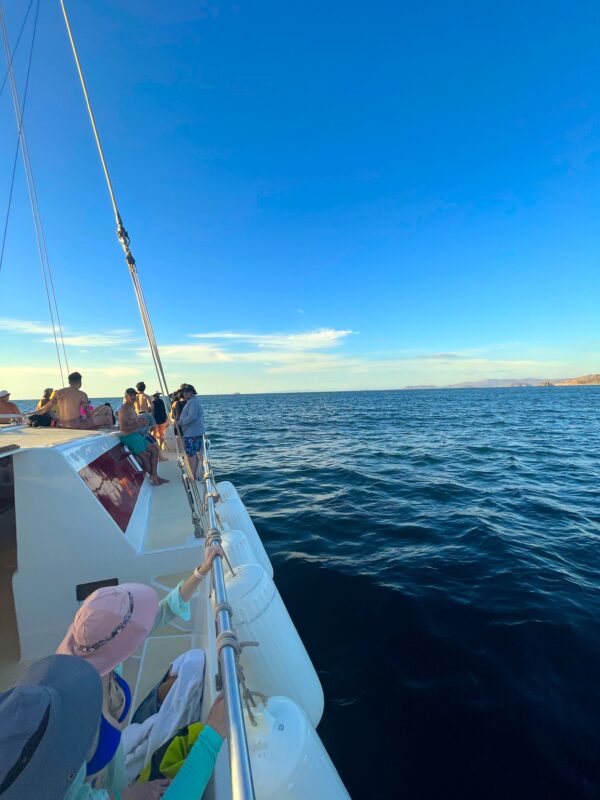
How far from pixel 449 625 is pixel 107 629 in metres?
4.53

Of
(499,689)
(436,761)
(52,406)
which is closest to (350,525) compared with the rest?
(499,689)

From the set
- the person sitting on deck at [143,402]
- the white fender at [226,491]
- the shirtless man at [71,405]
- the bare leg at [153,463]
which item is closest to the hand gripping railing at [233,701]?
the white fender at [226,491]

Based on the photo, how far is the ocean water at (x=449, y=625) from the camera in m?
3.09

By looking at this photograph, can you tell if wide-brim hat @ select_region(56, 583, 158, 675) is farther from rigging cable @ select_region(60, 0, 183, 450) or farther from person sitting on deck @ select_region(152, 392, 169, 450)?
person sitting on deck @ select_region(152, 392, 169, 450)

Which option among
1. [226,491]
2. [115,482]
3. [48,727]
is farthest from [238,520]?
[48,727]

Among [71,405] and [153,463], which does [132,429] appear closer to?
[153,463]

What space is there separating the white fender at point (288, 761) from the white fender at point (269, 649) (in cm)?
59

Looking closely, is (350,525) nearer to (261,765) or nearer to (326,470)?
(326,470)

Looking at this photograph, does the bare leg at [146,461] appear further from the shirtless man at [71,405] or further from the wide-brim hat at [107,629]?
the wide-brim hat at [107,629]

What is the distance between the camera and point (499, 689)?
375 centimetres

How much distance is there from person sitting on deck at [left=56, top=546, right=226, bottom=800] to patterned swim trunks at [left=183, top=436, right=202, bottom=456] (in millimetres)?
6360

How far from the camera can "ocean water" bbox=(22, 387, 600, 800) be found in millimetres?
3094

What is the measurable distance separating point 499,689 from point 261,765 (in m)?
3.02

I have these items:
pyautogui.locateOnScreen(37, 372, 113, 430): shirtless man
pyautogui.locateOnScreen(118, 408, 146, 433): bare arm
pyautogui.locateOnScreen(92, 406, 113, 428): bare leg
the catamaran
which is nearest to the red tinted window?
the catamaran
